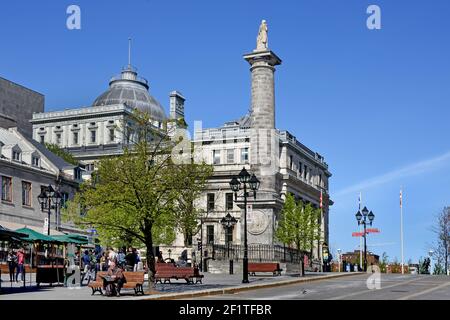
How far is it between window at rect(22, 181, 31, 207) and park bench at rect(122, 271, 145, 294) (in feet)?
136

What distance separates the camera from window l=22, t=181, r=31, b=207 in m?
65.1

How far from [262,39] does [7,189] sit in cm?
2628

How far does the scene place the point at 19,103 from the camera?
10738 cm

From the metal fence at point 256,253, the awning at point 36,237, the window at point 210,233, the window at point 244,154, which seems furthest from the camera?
the window at point 244,154

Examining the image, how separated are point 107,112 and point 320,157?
36207 mm

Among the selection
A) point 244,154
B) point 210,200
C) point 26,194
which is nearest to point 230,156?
point 244,154

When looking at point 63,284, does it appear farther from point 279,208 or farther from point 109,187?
point 279,208

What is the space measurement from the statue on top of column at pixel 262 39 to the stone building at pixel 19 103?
44.4 m

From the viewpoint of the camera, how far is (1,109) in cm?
9519

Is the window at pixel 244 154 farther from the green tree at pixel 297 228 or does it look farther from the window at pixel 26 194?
the green tree at pixel 297 228

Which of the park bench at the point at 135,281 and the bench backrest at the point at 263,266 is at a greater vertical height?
the park bench at the point at 135,281

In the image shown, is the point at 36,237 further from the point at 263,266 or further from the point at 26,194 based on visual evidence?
the point at 26,194

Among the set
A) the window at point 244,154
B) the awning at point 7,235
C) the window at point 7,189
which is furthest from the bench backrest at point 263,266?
the window at point 244,154

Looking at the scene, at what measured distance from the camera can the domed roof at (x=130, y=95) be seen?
122938 millimetres
